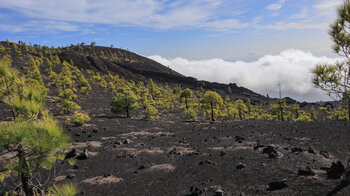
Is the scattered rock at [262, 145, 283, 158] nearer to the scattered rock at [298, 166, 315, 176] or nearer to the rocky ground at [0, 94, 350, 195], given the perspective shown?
the rocky ground at [0, 94, 350, 195]

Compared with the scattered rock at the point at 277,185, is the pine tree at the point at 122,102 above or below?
above

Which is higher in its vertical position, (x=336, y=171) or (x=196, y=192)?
(x=336, y=171)

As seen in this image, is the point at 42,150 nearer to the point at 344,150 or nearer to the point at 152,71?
the point at 344,150

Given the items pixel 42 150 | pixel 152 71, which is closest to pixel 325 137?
pixel 42 150

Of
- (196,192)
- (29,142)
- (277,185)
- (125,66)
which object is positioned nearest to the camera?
(29,142)

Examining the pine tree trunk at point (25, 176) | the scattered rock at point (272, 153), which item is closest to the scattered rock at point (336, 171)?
the scattered rock at point (272, 153)

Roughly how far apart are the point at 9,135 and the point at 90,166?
9776 mm

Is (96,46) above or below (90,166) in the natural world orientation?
above

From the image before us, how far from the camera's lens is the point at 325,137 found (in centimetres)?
1644

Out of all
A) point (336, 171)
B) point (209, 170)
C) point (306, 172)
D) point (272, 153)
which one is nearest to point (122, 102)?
point (209, 170)

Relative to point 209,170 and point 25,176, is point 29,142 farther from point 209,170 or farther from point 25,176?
point 209,170

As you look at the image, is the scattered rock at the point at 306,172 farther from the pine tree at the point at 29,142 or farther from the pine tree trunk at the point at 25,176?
the pine tree trunk at the point at 25,176

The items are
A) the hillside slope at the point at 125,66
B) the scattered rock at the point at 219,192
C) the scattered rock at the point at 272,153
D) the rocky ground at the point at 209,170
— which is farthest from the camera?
the hillside slope at the point at 125,66

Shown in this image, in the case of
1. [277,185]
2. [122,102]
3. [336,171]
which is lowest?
[277,185]
